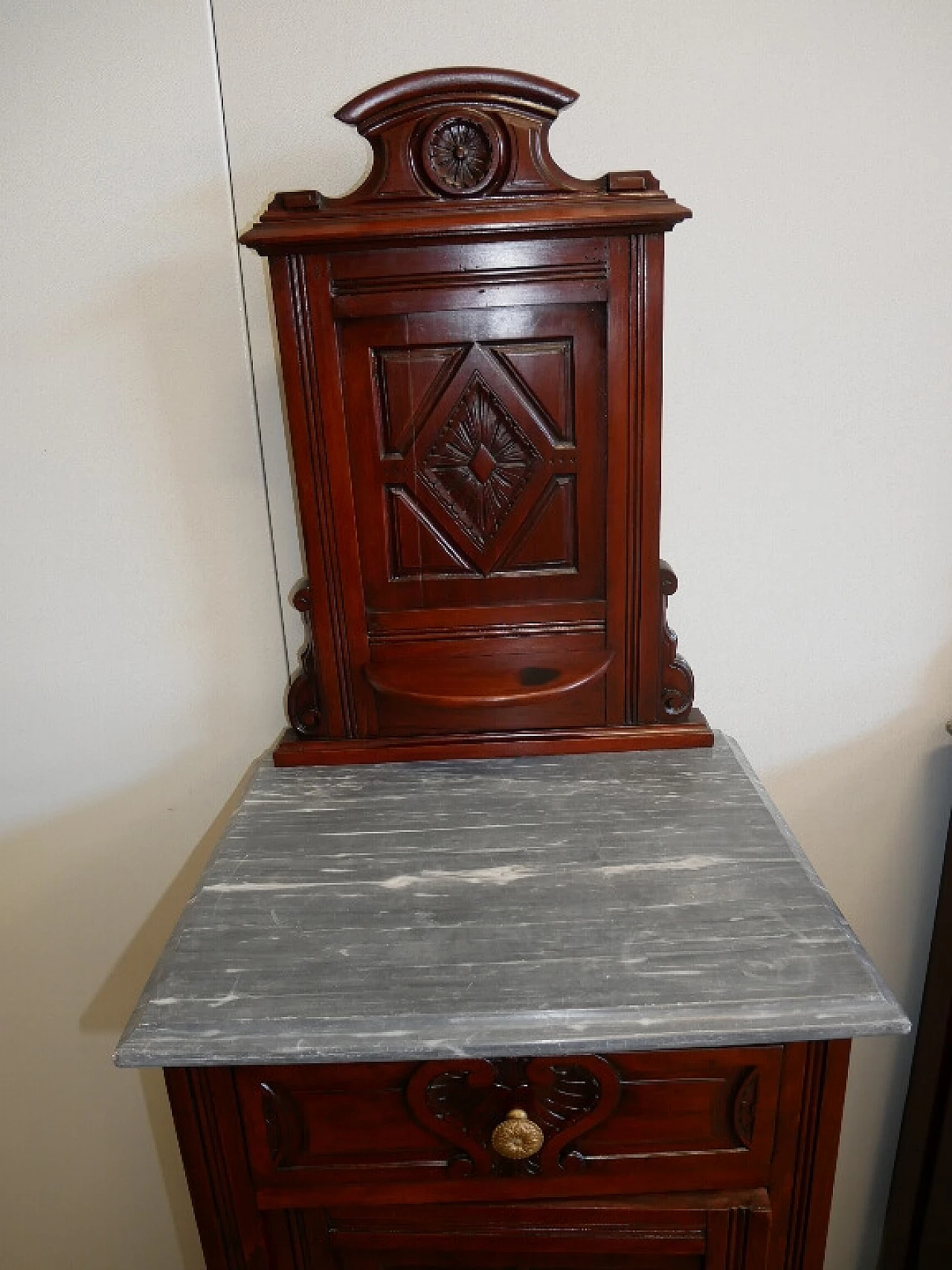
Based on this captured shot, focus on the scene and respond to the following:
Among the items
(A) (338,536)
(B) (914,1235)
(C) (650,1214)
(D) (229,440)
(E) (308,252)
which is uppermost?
(E) (308,252)

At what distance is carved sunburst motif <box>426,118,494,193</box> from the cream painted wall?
0.93 feet

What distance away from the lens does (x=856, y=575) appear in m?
1.23

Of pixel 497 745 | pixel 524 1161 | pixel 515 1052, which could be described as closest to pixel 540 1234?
pixel 524 1161

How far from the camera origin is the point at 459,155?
0.97 m

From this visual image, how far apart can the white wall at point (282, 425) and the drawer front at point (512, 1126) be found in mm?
601

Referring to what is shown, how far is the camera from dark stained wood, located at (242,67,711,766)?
960 mm

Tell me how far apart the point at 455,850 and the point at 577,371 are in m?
0.56

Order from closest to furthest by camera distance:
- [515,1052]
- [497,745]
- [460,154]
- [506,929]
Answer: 1. [515,1052]
2. [506,929]
3. [460,154]
4. [497,745]

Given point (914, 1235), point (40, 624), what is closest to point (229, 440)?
point (40, 624)

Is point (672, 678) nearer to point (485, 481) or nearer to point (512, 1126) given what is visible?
point (485, 481)

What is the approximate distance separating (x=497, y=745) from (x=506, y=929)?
1.11ft

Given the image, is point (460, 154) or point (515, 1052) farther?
point (460, 154)

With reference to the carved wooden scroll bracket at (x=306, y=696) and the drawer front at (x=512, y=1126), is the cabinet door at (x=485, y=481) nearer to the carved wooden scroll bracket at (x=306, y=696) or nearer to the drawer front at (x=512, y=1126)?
the carved wooden scroll bracket at (x=306, y=696)

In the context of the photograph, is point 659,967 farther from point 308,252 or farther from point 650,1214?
point 308,252
